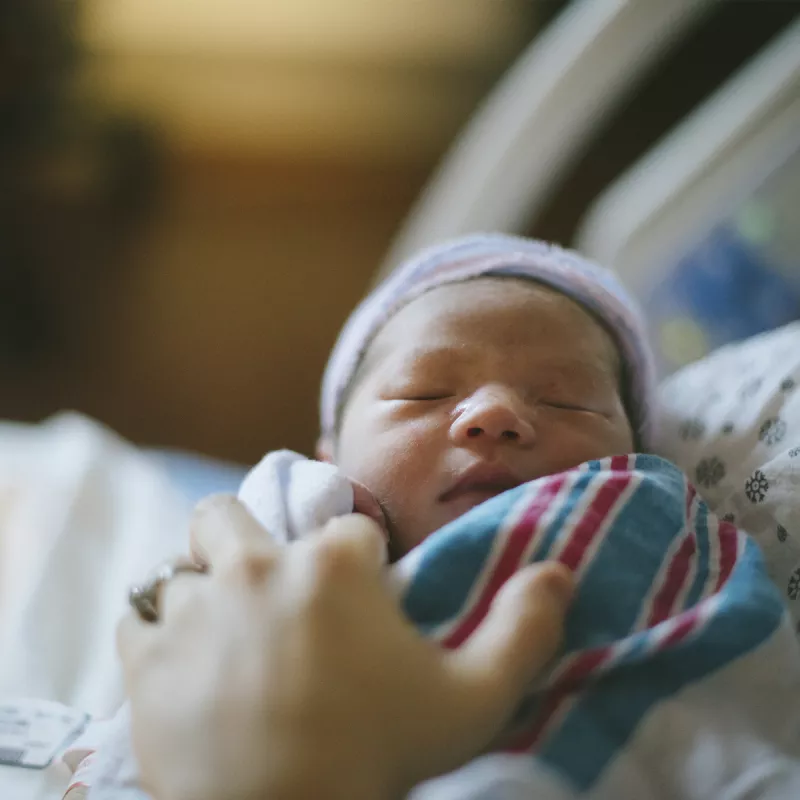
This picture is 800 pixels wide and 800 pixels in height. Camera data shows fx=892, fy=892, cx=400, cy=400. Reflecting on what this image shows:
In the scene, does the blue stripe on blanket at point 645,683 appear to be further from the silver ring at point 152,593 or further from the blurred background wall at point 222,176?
the blurred background wall at point 222,176

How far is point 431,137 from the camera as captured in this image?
294 cm

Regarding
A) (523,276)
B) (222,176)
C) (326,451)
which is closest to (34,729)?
(326,451)

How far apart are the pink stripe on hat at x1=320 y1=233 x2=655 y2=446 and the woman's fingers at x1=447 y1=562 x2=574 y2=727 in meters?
0.44

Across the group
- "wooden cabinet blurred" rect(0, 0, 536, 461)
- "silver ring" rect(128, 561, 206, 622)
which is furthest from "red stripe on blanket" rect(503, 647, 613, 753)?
"wooden cabinet blurred" rect(0, 0, 536, 461)

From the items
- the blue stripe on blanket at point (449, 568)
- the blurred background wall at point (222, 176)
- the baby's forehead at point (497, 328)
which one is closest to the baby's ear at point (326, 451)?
the baby's forehead at point (497, 328)

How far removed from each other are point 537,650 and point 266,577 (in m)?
0.16

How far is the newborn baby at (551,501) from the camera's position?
55 cm

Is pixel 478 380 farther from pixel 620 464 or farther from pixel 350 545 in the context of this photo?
pixel 350 545

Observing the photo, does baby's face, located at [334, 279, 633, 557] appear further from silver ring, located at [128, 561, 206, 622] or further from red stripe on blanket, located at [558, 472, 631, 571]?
silver ring, located at [128, 561, 206, 622]

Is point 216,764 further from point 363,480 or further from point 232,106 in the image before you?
point 232,106

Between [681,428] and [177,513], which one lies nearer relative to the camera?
[681,428]

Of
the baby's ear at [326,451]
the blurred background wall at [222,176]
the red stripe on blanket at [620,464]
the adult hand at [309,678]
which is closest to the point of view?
the adult hand at [309,678]

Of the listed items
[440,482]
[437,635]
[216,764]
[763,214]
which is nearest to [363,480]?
[440,482]

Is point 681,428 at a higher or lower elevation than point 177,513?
higher
